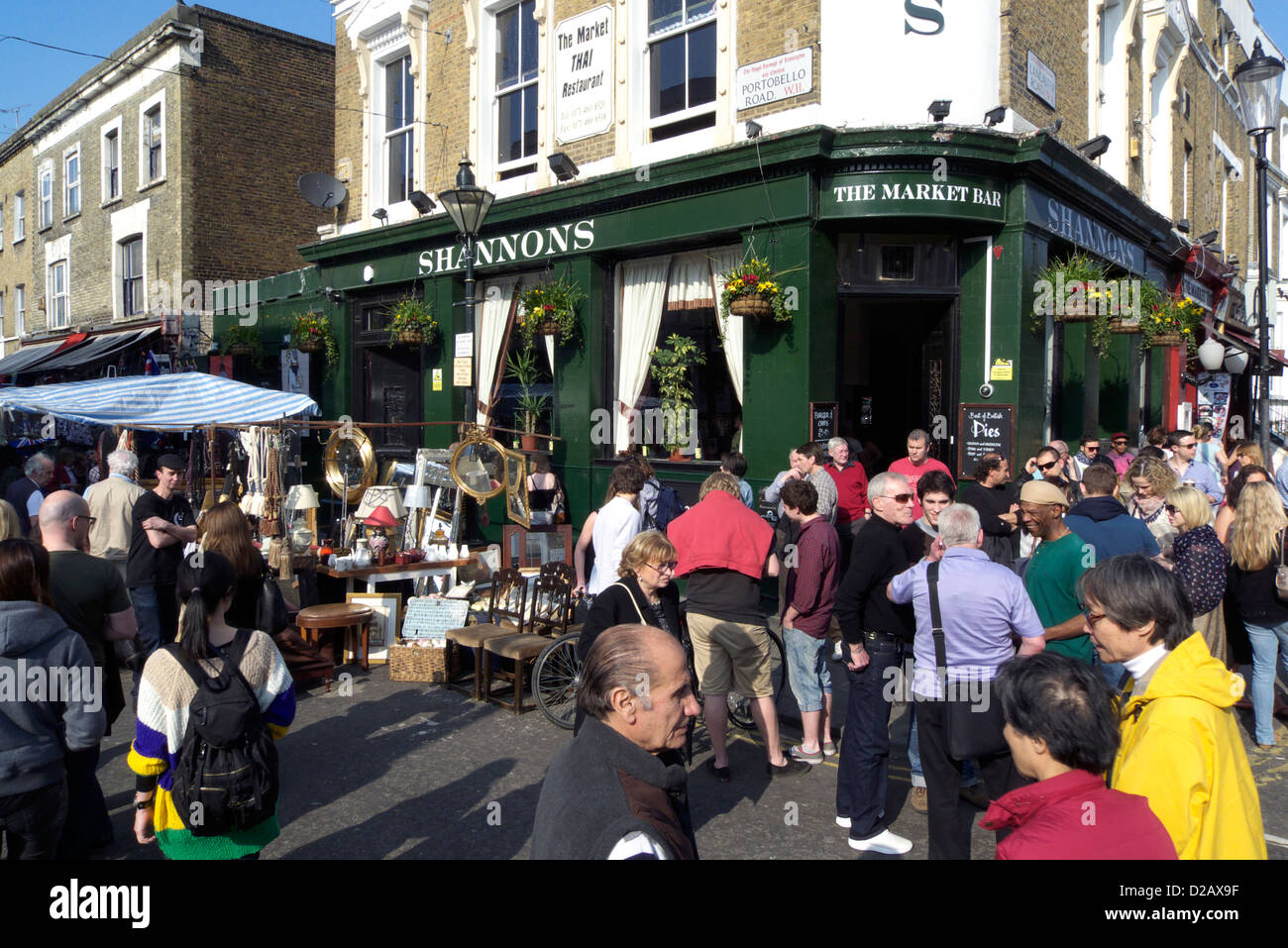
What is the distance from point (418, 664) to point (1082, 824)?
655cm

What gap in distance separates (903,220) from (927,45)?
6.21 feet

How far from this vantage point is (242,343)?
17.8 metres

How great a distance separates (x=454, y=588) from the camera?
30.0ft

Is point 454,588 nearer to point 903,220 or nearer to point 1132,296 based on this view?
point 903,220

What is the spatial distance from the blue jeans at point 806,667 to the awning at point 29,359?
2169 centimetres

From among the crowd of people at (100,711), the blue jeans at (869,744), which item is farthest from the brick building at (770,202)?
the crowd of people at (100,711)

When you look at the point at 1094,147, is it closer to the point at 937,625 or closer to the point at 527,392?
the point at 527,392

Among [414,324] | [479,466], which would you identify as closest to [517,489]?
[479,466]

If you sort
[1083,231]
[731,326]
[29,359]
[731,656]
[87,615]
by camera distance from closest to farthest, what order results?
[87,615] < [731,656] < [731,326] < [1083,231] < [29,359]

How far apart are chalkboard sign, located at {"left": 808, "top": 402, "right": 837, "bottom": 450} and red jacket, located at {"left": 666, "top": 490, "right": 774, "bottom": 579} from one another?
4221 mm

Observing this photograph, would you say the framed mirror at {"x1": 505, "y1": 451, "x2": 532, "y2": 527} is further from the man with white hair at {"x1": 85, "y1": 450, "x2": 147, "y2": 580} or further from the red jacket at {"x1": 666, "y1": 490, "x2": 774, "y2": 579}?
the red jacket at {"x1": 666, "y1": 490, "x2": 774, "y2": 579}

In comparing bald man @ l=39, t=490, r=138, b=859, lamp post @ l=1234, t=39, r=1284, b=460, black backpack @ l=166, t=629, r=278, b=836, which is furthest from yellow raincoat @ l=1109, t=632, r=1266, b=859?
lamp post @ l=1234, t=39, r=1284, b=460

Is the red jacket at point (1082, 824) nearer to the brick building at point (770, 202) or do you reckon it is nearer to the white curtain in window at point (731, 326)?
the brick building at point (770, 202)

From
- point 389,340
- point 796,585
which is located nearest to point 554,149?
point 389,340
